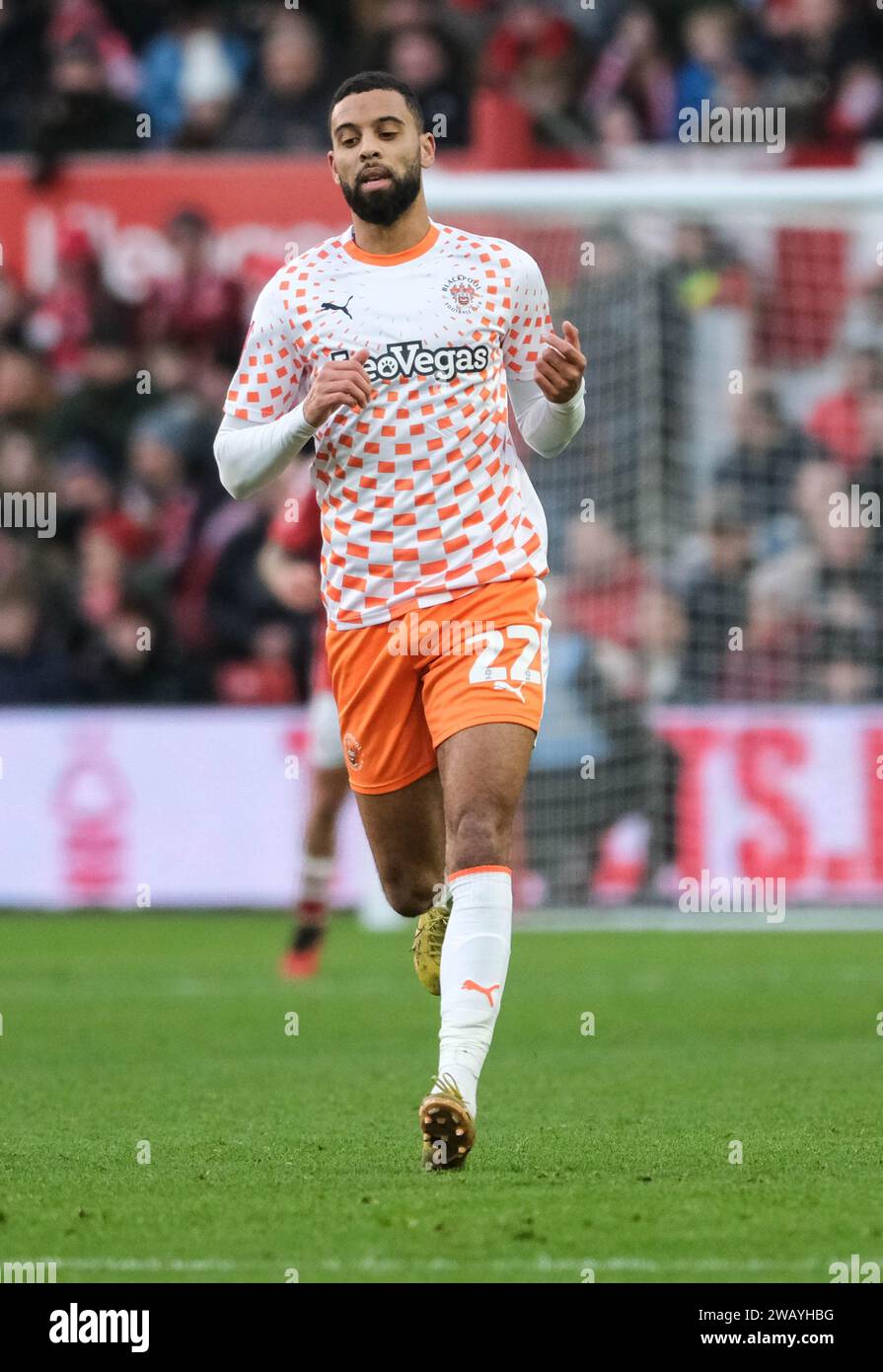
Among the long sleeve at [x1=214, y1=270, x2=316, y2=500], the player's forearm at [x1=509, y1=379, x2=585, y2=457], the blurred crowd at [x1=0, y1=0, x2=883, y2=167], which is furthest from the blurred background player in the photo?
the blurred crowd at [x1=0, y1=0, x2=883, y2=167]

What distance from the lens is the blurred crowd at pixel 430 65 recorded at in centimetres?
1689

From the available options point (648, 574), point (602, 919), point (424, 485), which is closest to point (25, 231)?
point (648, 574)

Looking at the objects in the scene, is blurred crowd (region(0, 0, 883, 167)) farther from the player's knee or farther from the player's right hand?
the player's knee

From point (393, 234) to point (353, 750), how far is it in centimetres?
132

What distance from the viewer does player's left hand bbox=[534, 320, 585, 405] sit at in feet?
19.9

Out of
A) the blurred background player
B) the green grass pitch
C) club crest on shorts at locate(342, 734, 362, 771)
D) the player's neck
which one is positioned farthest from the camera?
the blurred background player

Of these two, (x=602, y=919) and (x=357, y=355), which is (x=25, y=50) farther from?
(x=357, y=355)

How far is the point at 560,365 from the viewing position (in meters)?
6.05

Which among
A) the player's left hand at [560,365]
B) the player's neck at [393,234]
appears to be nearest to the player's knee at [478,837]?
the player's left hand at [560,365]

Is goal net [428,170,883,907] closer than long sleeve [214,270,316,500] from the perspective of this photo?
No

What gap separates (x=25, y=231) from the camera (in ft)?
56.0

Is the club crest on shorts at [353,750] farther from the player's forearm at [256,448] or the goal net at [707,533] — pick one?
the goal net at [707,533]

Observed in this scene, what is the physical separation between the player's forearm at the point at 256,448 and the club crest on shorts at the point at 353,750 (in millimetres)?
683

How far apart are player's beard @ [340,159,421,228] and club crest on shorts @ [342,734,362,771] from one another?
1.31 m
